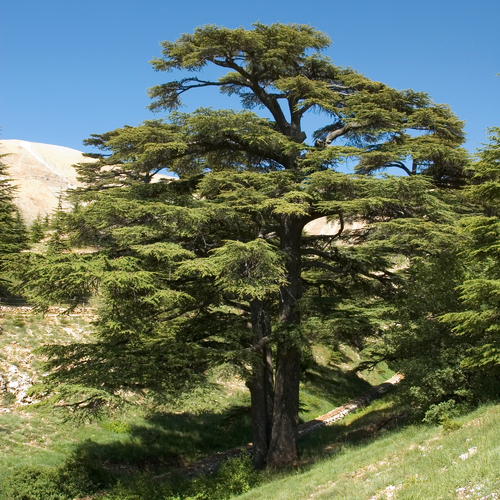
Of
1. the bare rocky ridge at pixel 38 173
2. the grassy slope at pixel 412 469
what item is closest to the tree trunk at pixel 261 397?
the grassy slope at pixel 412 469

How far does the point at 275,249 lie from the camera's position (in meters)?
13.8

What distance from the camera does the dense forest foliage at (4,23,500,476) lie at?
435 inches

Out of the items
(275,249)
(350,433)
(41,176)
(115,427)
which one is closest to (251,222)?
(275,249)

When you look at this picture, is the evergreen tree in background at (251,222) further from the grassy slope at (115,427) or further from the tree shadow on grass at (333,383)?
the tree shadow on grass at (333,383)

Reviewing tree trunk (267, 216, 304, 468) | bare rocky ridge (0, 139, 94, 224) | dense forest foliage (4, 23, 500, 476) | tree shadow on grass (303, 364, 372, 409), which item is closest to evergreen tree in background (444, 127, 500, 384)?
dense forest foliage (4, 23, 500, 476)

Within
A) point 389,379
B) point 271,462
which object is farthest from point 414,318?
point 389,379

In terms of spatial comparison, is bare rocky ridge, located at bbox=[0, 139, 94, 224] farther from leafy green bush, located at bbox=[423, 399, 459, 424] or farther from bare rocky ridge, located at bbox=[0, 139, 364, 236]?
leafy green bush, located at bbox=[423, 399, 459, 424]

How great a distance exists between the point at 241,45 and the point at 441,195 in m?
7.46

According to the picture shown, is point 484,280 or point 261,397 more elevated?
point 484,280

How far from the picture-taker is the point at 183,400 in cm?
1118

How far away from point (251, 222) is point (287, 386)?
16.2ft

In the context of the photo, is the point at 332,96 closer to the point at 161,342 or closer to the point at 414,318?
the point at 414,318

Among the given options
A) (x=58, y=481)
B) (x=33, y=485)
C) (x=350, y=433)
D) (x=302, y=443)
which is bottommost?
(x=302, y=443)

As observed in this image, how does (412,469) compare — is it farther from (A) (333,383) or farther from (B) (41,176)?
(B) (41,176)
